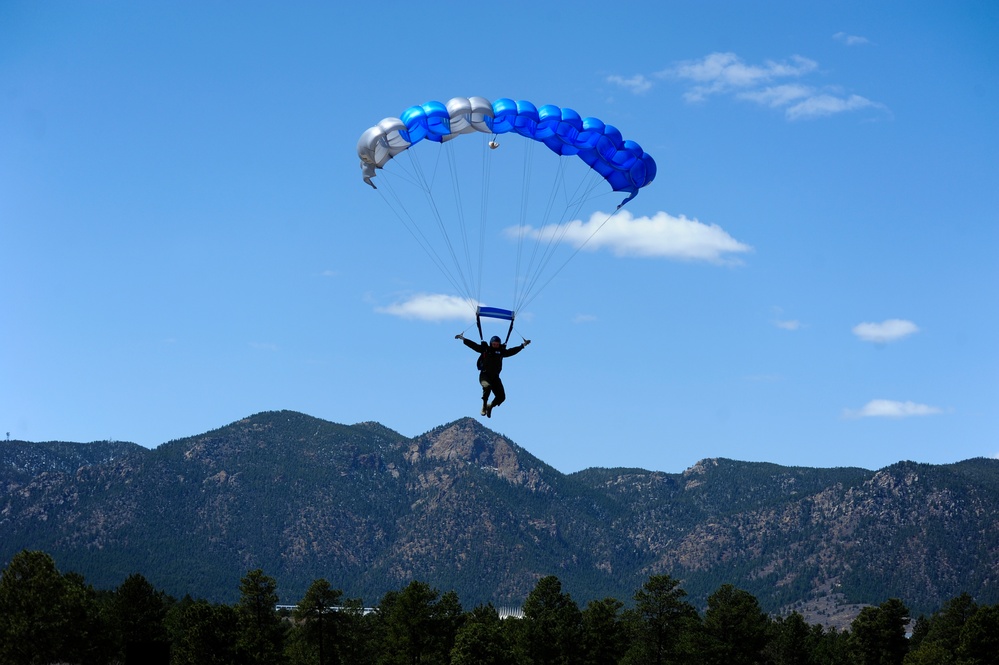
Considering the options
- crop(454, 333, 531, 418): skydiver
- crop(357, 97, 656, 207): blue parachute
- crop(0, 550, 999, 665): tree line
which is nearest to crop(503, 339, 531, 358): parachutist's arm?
crop(454, 333, 531, 418): skydiver

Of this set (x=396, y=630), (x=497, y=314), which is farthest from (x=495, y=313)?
(x=396, y=630)

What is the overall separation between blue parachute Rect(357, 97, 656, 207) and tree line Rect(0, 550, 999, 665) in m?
42.3

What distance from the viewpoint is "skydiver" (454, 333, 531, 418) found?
189 feet

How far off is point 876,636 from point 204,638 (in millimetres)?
60508

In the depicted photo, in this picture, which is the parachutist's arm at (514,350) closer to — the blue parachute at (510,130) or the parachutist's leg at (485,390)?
the parachutist's leg at (485,390)

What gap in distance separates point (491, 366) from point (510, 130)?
10925 mm

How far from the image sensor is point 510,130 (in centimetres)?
6219

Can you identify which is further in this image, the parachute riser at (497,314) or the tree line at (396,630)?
the tree line at (396,630)

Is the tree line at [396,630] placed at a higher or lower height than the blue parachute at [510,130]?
lower

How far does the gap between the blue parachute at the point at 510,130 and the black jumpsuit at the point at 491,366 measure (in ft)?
32.0

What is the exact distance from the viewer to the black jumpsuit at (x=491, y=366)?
57656 millimetres

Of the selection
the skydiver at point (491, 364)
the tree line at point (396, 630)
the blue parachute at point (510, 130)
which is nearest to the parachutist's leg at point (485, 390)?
the skydiver at point (491, 364)

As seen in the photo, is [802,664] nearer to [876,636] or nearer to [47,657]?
[876,636]

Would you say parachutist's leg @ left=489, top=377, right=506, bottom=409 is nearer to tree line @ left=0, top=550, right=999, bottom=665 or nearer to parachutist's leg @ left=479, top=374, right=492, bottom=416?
parachutist's leg @ left=479, top=374, right=492, bottom=416
